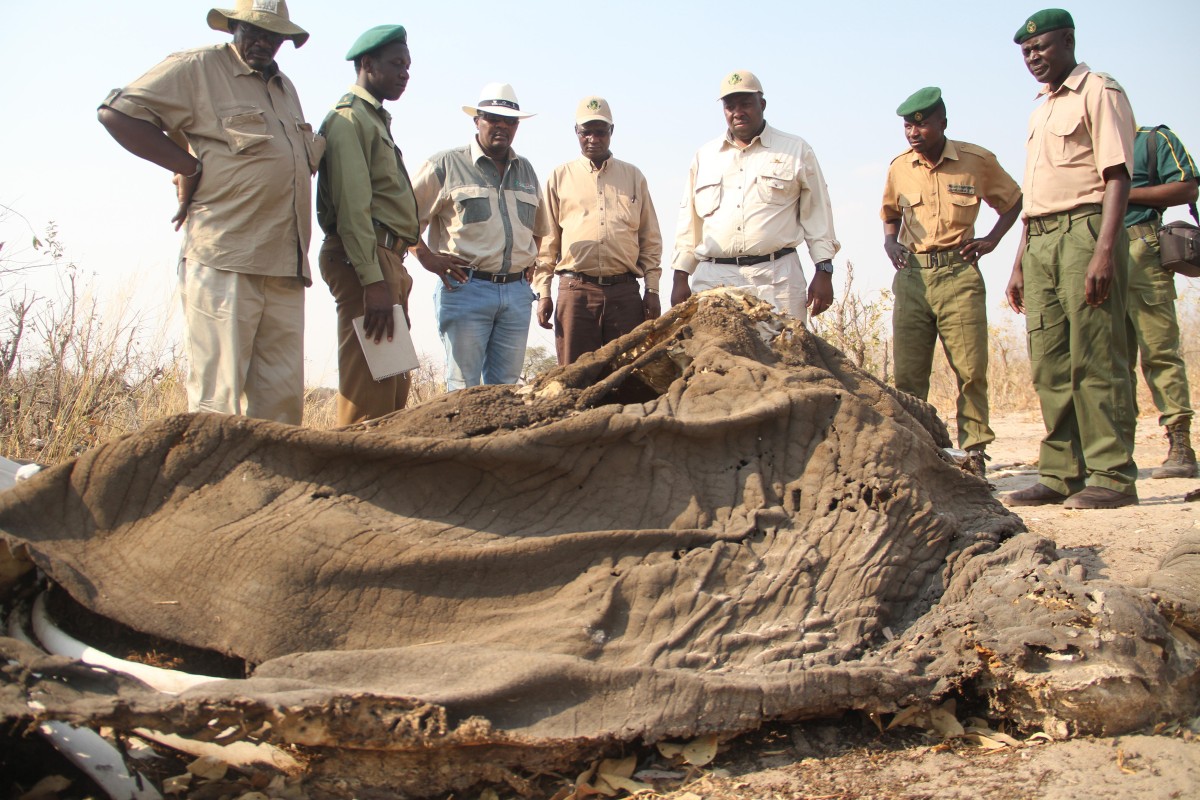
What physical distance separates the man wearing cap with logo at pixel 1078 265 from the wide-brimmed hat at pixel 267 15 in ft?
12.3

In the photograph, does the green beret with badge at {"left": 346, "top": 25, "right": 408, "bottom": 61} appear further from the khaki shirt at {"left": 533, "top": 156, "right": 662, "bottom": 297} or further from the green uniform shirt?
the green uniform shirt

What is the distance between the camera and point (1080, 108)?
4746 mm

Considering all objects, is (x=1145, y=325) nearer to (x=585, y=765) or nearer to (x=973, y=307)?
(x=973, y=307)

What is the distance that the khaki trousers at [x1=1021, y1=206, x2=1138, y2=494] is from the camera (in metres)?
4.71

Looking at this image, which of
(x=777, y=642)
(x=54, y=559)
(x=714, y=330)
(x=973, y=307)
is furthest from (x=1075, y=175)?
(x=54, y=559)

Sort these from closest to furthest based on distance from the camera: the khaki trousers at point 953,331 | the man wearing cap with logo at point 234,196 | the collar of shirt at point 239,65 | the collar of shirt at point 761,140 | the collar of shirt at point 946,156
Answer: the man wearing cap with logo at point 234,196 → the collar of shirt at point 239,65 → the collar of shirt at point 761,140 → the khaki trousers at point 953,331 → the collar of shirt at point 946,156

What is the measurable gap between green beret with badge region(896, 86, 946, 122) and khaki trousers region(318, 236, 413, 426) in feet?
11.8

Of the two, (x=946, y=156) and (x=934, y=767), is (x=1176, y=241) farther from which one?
(x=934, y=767)

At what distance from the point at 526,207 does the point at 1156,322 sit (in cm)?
438

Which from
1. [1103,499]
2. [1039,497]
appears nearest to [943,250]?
[1039,497]

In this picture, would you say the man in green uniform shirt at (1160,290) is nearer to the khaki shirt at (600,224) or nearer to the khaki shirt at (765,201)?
the khaki shirt at (765,201)

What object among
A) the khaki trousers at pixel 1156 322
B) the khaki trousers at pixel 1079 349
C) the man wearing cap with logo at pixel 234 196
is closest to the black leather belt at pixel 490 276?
the man wearing cap with logo at pixel 234 196

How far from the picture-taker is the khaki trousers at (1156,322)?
6.18 metres

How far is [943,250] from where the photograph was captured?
237 inches
